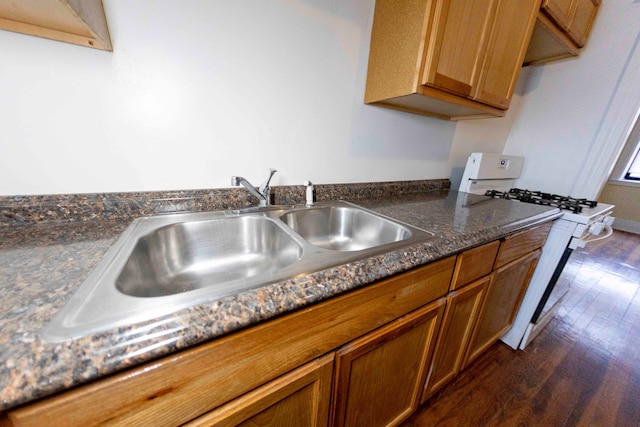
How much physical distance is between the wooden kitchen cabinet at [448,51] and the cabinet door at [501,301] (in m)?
0.80

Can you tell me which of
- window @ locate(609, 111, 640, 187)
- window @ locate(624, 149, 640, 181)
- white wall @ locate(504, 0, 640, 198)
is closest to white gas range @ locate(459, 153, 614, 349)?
white wall @ locate(504, 0, 640, 198)

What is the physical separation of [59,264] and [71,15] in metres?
0.56

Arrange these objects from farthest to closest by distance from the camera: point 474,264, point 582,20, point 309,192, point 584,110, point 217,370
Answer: point 584,110
point 582,20
point 309,192
point 474,264
point 217,370

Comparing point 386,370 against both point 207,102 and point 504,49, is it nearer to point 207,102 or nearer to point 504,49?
point 207,102

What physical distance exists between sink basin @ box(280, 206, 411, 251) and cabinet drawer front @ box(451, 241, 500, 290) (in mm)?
268

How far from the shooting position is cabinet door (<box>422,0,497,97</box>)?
2.59 ft

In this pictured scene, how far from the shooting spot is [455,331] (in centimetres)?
91

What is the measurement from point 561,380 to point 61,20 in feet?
8.03

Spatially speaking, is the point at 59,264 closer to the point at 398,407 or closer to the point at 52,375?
the point at 52,375

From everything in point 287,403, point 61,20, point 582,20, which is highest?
point 582,20

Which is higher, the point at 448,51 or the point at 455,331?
the point at 448,51

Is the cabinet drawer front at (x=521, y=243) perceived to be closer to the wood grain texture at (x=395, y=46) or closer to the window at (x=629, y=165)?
the wood grain texture at (x=395, y=46)

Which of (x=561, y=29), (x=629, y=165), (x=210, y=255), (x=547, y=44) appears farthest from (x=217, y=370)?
(x=629, y=165)

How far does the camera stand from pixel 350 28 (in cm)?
98
